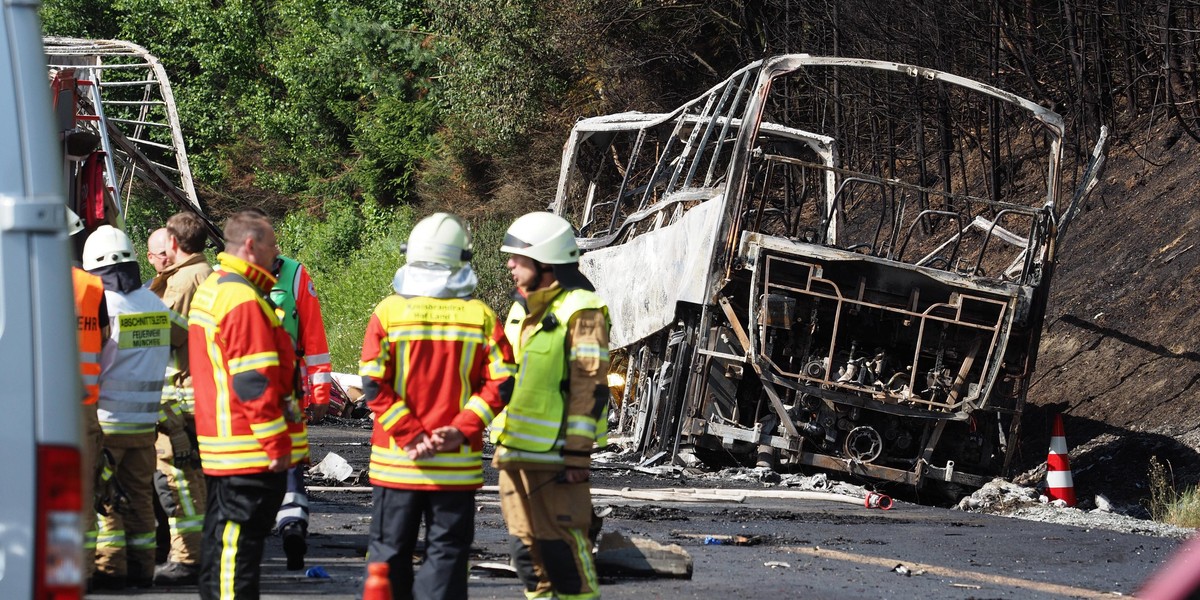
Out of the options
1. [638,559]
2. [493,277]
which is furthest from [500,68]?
[638,559]

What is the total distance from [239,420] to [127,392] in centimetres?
135

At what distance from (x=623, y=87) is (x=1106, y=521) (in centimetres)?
1852

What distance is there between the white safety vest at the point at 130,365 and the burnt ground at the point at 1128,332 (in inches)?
326

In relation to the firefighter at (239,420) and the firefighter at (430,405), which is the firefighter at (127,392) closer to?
the firefighter at (239,420)

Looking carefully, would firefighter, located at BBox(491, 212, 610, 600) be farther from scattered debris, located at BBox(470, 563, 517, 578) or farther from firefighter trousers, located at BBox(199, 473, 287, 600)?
scattered debris, located at BBox(470, 563, 517, 578)

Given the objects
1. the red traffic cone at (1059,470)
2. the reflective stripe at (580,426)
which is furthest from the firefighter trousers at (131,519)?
the red traffic cone at (1059,470)

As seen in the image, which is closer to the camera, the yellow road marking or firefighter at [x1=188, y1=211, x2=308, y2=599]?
firefighter at [x1=188, y1=211, x2=308, y2=599]

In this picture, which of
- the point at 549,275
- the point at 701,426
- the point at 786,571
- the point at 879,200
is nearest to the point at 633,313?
the point at 701,426

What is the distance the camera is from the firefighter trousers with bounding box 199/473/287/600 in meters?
5.14

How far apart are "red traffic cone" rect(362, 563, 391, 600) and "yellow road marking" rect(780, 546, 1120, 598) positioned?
369cm

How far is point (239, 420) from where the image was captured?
5.17 m

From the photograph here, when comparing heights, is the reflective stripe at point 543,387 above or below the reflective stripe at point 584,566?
above

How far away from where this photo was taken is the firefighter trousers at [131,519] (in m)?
6.33

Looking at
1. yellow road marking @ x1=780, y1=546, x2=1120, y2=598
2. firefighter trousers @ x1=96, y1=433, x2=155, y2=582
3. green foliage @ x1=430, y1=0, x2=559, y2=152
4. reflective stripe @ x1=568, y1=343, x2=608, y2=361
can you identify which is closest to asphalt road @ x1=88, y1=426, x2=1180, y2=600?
yellow road marking @ x1=780, y1=546, x2=1120, y2=598
